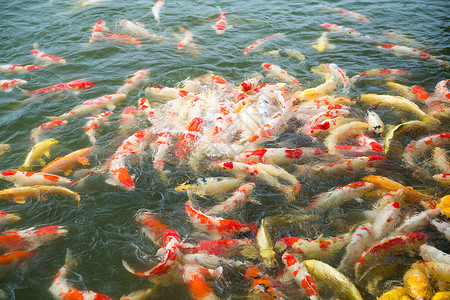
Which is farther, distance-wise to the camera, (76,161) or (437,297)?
(76,161)

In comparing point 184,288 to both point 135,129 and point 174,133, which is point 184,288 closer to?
point 174,133

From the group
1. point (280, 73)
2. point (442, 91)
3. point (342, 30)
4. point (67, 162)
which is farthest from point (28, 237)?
point (342, 30)

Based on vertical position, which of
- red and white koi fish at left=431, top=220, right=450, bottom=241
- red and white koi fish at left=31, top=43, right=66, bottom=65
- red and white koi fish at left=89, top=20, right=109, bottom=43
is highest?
red and white koi fish at left=89, top=20, right=109, bottom=43

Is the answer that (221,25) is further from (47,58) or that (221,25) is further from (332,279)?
(332,279)

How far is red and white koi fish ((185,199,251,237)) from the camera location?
384 centimetres

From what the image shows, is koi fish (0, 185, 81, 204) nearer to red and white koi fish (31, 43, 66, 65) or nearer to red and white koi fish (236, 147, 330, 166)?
red and white koi fish (236, 147, 330, 166)

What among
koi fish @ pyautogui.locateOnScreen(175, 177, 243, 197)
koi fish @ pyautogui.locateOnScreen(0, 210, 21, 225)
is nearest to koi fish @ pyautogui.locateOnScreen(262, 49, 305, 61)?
koi fish @ pyautogui.locateOnScreen(175, 177, 243, 197)

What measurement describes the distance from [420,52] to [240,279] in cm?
708

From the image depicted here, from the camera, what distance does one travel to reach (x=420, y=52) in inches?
301

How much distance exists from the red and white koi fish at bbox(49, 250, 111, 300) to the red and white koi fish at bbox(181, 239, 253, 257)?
0.96m

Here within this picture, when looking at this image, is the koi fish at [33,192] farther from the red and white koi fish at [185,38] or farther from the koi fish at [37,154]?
the red and white koi fish at [185,38]

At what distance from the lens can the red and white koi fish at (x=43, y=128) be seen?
5.61 meters

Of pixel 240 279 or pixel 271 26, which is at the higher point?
pixel 271 26

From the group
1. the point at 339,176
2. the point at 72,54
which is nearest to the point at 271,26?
the point at 72,54
